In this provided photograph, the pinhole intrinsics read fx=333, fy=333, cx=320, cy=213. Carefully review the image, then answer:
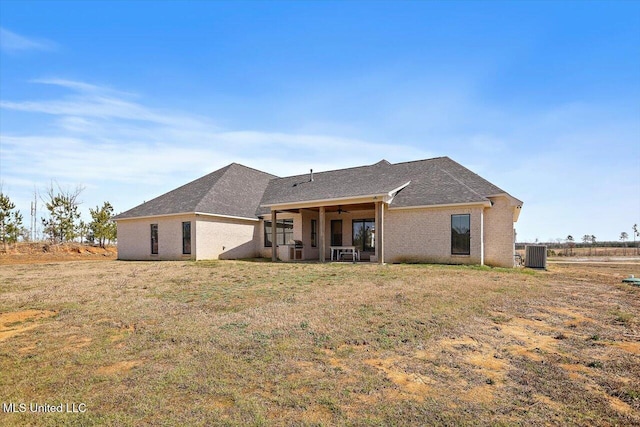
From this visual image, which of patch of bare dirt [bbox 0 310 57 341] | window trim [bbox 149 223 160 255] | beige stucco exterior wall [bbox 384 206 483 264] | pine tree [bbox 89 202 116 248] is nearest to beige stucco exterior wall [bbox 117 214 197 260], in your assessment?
window trim [bbox 149 223 160 255]

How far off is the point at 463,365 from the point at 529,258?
1586cm

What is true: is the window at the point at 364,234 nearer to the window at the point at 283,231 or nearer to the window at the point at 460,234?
the window at the point at 283,231

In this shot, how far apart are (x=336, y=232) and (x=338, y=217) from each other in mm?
966

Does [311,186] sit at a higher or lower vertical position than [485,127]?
lower

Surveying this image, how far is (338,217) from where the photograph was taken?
20.8 metres

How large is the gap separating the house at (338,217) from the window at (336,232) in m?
0.06

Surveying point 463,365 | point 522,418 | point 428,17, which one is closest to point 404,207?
point 428,17

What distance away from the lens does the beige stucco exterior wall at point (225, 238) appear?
19.0 meters

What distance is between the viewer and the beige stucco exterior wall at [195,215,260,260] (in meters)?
19.0

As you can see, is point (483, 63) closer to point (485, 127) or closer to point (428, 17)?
point (428, 17)

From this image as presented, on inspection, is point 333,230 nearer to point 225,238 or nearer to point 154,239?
point 225,238

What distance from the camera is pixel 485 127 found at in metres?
16.2

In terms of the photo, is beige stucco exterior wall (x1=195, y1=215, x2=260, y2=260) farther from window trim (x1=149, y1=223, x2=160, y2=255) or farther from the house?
window trim (x1=149, y1=223, x2=160, y2=255)

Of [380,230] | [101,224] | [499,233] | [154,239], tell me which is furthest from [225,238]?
[101,224]
